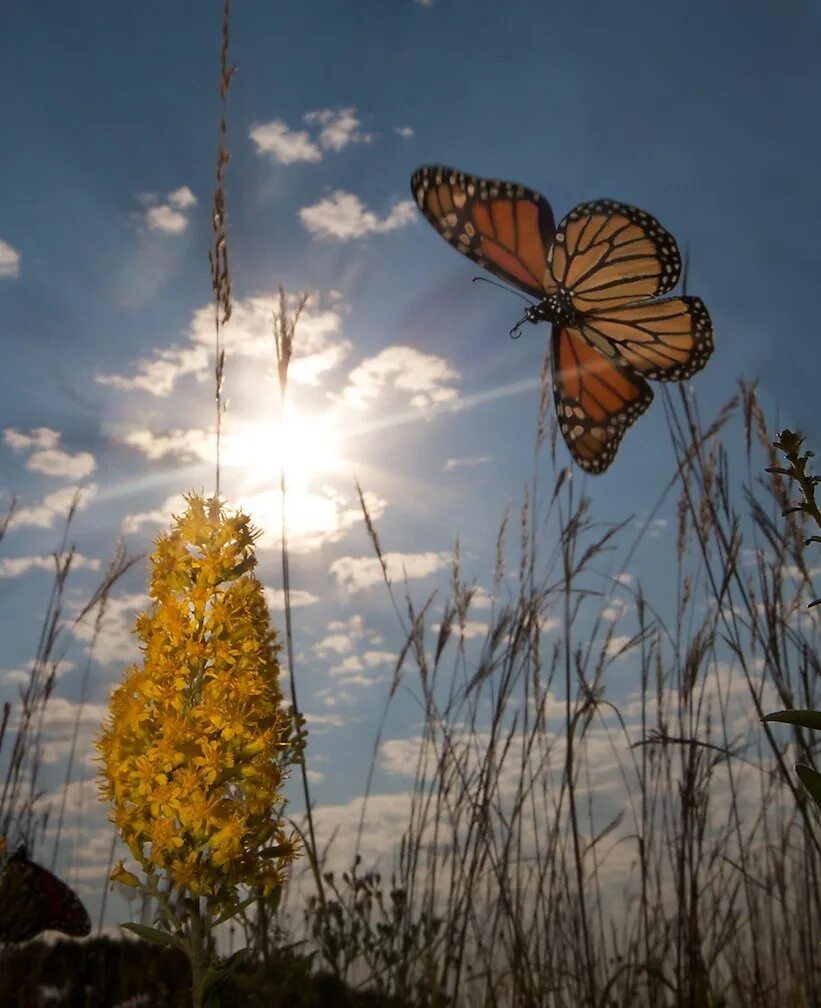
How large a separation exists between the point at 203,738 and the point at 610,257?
2322mm

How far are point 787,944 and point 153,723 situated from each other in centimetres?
245

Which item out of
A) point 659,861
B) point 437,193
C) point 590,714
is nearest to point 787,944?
point 659,861

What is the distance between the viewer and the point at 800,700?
292 cm

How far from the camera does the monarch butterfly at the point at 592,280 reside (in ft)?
10.2

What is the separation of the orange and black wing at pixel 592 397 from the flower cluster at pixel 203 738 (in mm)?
1784

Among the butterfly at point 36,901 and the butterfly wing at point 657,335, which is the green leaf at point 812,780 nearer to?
the butterfly wing at point 657,335

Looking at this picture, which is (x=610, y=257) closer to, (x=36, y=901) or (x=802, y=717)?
(x=802, y=717)

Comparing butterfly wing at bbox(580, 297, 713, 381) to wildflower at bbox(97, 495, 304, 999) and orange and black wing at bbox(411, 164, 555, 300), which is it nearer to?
orange and black wing at bbox(411, 164, 555, 300)

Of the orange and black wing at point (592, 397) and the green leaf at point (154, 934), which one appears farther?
the orange and black wing at point (592, 397)

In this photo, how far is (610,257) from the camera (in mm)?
3254

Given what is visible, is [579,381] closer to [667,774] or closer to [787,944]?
[667,774]

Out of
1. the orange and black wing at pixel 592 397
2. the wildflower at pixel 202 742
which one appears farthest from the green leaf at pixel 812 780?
the orange and black wing at pixel 592 397

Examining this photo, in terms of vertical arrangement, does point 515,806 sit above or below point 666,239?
below

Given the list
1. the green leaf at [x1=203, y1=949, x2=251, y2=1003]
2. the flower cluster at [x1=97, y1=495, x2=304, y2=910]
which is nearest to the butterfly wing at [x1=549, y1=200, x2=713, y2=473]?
the flower cluster at [x1=97, y1=495, x2=304, y2=910]
